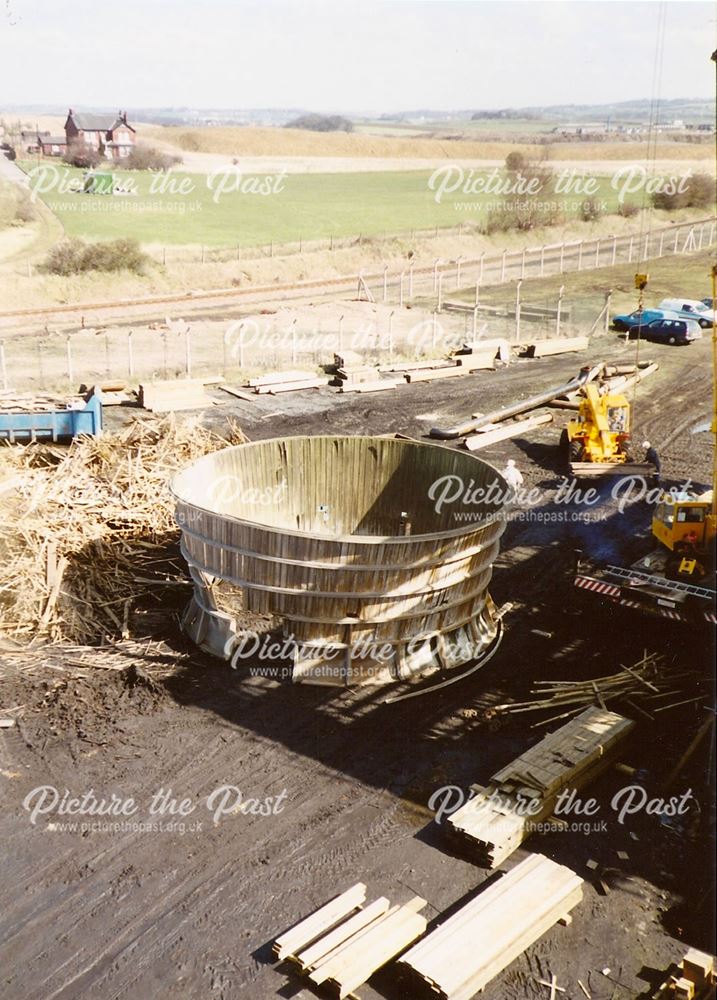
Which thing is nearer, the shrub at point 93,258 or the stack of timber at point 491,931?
the stack of timber at point 491,931

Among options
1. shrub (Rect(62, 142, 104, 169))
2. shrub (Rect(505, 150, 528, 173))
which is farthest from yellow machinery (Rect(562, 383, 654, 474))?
shrub (Rect(62, 142, 104, 169))

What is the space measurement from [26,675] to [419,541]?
6660 millimetres

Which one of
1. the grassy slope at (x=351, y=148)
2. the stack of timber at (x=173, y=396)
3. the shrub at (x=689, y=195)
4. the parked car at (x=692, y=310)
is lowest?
the stack of timber at (x=173, y=396)

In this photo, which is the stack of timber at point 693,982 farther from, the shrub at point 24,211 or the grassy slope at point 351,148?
the grassy slope at point 351,148

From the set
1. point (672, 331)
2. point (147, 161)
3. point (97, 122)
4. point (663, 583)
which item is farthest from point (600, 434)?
point (97, 122)

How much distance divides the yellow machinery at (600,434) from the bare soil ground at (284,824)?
731 centimetres

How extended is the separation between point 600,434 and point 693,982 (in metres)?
17.0

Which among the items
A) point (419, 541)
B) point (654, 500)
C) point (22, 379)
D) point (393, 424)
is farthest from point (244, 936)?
point (22, 379)

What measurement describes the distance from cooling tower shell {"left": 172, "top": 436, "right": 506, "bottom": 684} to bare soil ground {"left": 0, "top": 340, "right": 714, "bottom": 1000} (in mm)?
620

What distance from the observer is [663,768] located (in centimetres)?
1384

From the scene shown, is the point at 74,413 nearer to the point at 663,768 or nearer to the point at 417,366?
the point at 417,366

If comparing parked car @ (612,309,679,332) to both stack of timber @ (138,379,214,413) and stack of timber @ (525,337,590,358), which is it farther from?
stack of timber @ (138,379,214,413)

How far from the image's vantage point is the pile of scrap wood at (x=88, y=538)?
55.6ft

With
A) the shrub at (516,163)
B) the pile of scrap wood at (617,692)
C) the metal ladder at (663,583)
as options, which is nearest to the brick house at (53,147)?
the shrub at (516,163)
